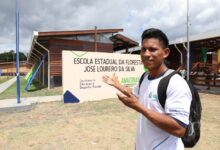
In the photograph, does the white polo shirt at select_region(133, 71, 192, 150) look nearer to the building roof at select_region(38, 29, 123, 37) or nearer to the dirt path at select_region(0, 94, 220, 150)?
the dirt path at select_region(0, 94, 220, 150)

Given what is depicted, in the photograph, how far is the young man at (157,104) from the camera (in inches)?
58.7

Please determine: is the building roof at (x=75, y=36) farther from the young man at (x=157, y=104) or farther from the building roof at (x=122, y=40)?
the young man at (x=157, y=104)

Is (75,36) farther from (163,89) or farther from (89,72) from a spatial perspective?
(163,89)

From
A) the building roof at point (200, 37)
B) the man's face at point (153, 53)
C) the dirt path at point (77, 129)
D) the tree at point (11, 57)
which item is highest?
the tree at point (11, 57)

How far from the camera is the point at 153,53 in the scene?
5.59 feet

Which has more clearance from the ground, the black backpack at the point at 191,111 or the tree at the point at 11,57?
the tree at the point at 11,57

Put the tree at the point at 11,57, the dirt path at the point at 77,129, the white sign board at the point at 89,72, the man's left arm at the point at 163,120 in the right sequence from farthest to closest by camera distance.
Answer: the tree at the point at 11,57
the white sign board at the point at 89,72
the dirt path at the point at 77,129
the man's left arm at the point at 163,120

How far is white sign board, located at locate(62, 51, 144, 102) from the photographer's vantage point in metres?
10.7

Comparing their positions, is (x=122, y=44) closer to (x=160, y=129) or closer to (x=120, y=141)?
(x=120, y=141)

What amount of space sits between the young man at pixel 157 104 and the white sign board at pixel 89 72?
896cm

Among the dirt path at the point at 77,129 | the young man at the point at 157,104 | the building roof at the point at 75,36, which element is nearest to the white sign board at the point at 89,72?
the dirt path at the point at 77,129

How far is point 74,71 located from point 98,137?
5.61 meters

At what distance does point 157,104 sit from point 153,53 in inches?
13.9

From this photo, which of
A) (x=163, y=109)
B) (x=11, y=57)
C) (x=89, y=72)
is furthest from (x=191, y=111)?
(x=11, y=57)
